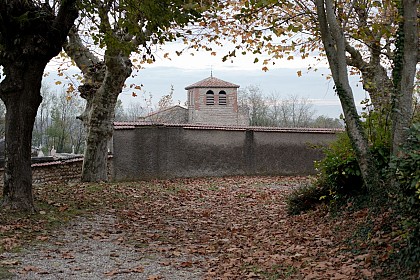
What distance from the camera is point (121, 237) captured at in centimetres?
848

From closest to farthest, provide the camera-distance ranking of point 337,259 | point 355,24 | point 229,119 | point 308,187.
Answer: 1. point 337,259
2. point 308,187
3. point 355,24
4. point 229,119

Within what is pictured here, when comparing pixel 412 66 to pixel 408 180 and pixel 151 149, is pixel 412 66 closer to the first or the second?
pixel 408 180

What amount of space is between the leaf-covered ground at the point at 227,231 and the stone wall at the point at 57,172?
335cm

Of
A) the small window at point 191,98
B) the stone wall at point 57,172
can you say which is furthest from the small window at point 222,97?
the stone wall at point 57,172

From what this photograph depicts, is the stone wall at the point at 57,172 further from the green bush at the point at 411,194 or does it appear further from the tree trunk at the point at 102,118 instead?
the green bush at the point at 411,194

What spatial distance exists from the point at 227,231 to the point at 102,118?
26.0ft

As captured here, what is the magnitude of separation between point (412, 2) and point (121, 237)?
5788mm

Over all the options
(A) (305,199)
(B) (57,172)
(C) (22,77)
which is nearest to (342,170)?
(A) (305,199)

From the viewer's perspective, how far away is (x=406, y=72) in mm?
6988

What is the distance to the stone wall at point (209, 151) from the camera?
1875 cm

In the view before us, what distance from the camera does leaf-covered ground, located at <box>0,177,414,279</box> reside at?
6.14 meters

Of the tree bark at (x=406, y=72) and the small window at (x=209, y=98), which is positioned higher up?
the small window at (x=209, y=98)

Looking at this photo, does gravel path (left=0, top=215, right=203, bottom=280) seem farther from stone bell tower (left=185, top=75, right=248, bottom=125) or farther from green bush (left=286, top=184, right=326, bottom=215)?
stone bell tower (left=185, top=75, right=248, bottom=125)

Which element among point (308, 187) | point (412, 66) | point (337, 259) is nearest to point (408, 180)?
point (337, 259)
